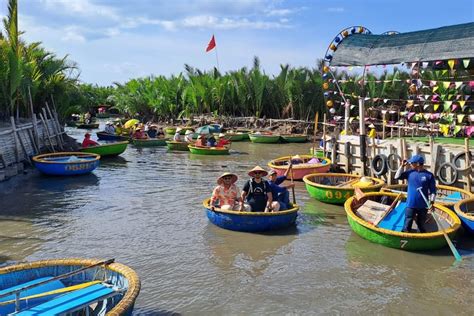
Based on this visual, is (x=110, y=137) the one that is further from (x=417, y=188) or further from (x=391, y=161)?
(x=417, y=188)

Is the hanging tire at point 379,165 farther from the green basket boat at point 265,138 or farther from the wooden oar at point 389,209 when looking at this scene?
the green basket boat at point 265,138

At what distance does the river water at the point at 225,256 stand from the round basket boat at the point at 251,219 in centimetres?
18

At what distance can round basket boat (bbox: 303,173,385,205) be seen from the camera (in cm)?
1282

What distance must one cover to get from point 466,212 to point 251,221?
4.76 m

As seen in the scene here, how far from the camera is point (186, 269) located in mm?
8523

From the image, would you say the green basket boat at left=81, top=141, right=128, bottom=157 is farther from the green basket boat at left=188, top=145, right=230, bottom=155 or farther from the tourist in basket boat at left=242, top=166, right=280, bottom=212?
the tourist in basket boat at left=242, top=166, right=280, bottom=212

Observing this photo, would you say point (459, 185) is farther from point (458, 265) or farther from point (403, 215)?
point (458, 265)

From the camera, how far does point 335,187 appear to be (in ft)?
42.2

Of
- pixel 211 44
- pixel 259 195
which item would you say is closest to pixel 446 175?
pixel 259 195

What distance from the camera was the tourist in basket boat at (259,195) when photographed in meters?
10.4

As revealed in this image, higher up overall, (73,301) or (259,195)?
(259,195)

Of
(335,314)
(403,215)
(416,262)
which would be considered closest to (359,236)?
(403,215)

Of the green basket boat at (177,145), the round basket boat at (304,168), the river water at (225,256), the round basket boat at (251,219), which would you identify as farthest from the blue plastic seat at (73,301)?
the green basket boat at (177,145)

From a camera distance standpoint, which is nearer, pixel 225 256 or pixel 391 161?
pixel 225 256
